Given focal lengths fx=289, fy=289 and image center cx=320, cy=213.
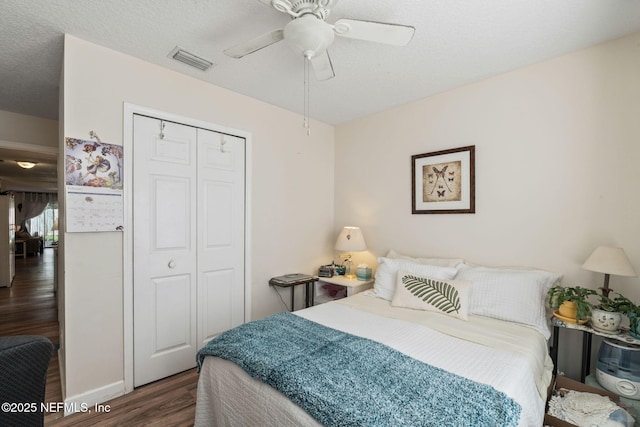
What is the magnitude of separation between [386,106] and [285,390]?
9.40 ft

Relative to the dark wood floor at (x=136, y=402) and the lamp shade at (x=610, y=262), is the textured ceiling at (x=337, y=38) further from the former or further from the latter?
the dark wood floor at (x=136, y=402)

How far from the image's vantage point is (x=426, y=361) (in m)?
1.47

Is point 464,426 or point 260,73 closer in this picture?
point 464,426

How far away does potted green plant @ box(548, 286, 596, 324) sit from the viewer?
1.80 meters

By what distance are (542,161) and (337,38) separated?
182cm

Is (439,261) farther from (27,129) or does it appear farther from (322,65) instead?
(27,129)

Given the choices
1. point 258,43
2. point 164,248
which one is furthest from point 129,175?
point 258,43

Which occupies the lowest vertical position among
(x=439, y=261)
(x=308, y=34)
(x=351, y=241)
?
(x=439, y=261)

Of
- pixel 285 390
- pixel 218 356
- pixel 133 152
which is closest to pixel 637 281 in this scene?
pixel 285 390

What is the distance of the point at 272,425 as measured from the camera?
48.0 inches

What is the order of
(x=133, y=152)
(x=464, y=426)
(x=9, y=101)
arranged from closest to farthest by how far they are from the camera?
(x=464, y=426)
(x=133, y=152)
(x=9, y=101)

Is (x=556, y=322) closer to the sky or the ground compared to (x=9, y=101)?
closer to the ground

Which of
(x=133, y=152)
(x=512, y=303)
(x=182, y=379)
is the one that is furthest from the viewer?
(x=182, y=379)

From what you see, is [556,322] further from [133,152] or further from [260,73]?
[133,152]
